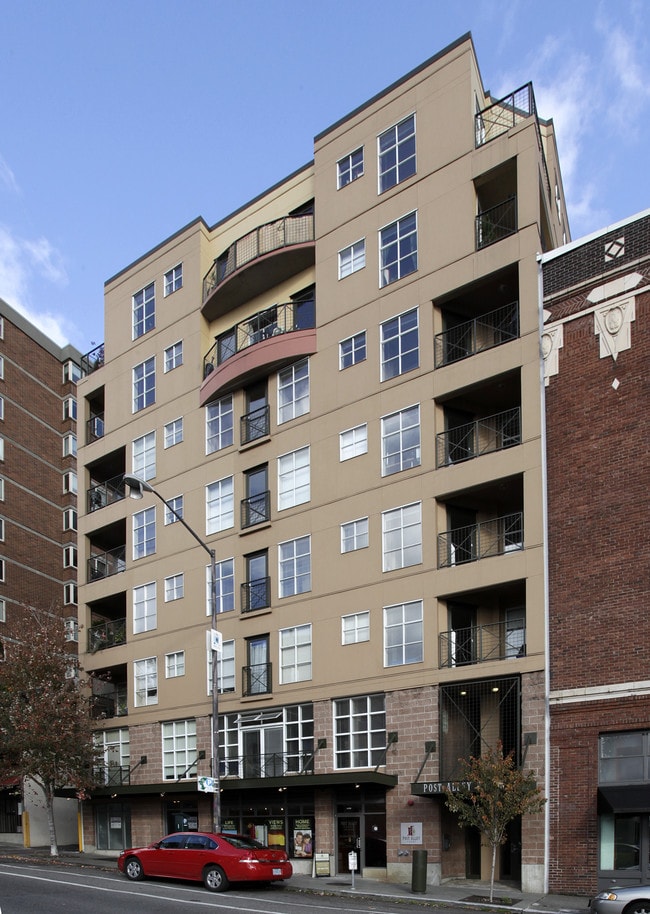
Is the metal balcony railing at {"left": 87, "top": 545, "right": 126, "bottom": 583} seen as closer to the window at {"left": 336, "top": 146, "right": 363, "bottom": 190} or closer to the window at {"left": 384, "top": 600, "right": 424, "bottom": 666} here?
the window at {"left": 384, "top": 600, "right": 424, "bottom": 666}

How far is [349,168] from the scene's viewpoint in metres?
35.7

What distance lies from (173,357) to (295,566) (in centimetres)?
1196

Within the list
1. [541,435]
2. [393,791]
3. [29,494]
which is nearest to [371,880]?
[393,791]

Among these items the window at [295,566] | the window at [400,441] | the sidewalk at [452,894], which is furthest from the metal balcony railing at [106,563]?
the window at [400,441]

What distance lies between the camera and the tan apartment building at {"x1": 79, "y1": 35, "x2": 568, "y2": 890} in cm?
2902

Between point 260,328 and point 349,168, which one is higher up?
point 349,168

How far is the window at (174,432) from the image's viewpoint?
40.9 metres

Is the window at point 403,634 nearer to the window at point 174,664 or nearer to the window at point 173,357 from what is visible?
the window at point 174,664

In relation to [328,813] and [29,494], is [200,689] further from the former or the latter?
[29,494]

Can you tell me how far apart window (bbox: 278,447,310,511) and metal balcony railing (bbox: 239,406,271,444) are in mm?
1629

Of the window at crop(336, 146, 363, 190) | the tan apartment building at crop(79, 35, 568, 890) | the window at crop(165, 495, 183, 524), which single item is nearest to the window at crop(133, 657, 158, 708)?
the tan apartment building at crop(79, 35, 568, 890)

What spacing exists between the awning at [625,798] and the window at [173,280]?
87.2 feet

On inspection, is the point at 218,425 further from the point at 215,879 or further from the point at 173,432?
the point at 215,879

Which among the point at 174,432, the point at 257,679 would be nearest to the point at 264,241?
the point at 174,432
